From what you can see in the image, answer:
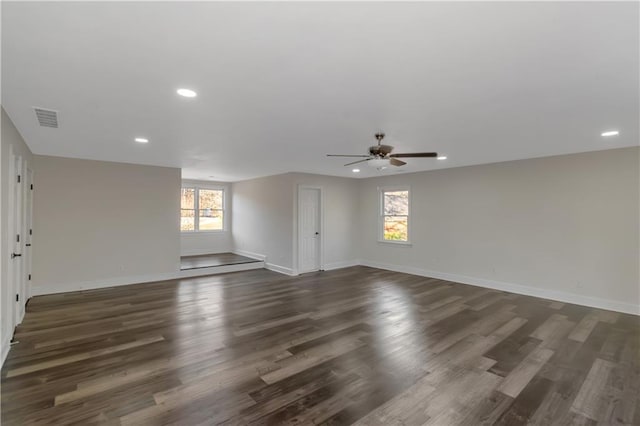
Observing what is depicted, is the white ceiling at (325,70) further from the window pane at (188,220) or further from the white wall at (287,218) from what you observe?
the window pane at (188,220)

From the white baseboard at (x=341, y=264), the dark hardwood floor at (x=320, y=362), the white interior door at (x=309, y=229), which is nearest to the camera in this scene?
the dark hardwood floor at (x=320, y=362)

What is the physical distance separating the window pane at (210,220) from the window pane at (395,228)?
219 inches

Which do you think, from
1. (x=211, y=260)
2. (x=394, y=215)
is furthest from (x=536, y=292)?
(x=211, y=260)

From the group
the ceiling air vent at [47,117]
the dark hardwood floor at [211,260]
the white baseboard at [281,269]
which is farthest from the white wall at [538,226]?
the ceiling air vent at [47,117]

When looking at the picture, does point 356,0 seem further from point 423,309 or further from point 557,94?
point 423,309

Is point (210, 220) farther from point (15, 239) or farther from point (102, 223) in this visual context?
point (15, 239)

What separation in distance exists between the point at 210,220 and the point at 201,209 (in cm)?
47

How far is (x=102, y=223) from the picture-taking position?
19.7 feet

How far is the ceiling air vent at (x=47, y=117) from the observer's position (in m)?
3.09

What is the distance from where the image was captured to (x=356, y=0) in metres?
1.47

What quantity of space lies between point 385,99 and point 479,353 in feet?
9.57

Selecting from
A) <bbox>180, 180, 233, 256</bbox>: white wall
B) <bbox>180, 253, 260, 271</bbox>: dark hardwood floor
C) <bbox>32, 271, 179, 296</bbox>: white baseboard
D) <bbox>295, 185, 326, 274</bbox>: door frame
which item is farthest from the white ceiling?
<bbox>180, 180, 233, 256</bbox>: white wall

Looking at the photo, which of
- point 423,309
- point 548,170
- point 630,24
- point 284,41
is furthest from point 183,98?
point 548,170

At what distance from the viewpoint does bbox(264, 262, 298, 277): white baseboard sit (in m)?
7.34
